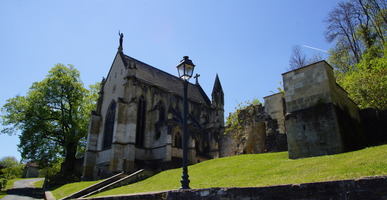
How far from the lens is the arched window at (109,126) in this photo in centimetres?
3322

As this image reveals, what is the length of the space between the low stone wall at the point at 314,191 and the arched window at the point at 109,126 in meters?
28.7

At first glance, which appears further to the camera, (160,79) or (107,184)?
(160,79)

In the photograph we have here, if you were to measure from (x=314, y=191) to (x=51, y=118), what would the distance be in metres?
Result: 37.3

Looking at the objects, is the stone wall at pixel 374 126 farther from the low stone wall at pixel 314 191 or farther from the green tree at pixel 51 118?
the green tree at pixel 51 118

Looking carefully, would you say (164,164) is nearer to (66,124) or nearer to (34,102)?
(66,124)

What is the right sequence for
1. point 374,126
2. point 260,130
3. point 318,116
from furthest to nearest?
point 260,130 → point 374,126 → point 318,116

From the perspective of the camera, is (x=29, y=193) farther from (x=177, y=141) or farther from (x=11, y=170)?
(x=11, y=170)

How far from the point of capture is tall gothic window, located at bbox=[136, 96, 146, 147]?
32688 millimetres

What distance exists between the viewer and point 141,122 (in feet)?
110

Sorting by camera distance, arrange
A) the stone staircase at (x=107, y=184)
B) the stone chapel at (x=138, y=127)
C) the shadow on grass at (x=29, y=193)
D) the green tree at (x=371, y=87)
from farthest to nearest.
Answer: the stone chapel at (x=138, y=127) → the shadow on grass at (x=29, y=193) → the green tree at (x=371, y=87) → the stone staircase at (x=107, y=184)

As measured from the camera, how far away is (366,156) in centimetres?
1045

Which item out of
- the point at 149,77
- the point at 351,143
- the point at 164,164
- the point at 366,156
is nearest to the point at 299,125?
the point at 351,143

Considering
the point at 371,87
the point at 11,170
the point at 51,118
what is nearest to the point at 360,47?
the point at 371,87

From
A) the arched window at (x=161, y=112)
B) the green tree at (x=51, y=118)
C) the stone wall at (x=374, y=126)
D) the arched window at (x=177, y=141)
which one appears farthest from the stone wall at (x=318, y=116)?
the green tree at (x=51, y=118)
